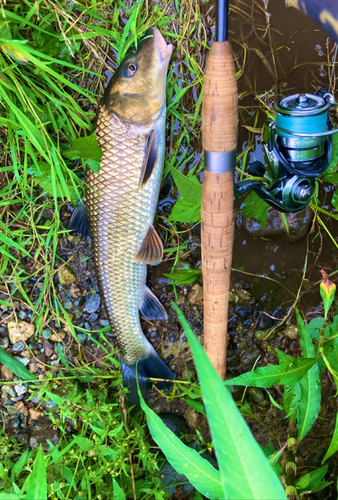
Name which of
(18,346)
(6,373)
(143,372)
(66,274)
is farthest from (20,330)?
(143,372)

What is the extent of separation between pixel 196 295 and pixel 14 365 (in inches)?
32.9

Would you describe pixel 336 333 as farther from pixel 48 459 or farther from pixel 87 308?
pixel 48 459

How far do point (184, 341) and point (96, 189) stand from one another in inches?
30.0

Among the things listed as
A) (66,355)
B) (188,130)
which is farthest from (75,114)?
(66,355)

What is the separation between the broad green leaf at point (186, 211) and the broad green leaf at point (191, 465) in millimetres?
669

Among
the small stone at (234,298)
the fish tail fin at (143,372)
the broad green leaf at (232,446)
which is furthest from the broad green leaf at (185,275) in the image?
the broad green leaf at (232,446)

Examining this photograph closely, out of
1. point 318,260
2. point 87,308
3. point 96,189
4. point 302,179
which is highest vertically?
point 302,179

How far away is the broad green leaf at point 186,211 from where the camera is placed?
1.46 meters

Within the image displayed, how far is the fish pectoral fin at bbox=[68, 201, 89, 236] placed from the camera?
62.4 inches

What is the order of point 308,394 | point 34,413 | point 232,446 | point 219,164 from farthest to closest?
point 34,413
point 308,394
point 219,164
point 232,446

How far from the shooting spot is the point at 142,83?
136cm

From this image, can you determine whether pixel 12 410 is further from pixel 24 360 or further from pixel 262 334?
pixel 262 334

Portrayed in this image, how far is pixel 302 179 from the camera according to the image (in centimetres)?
116

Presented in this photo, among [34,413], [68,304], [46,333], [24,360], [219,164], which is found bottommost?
[34,413]
